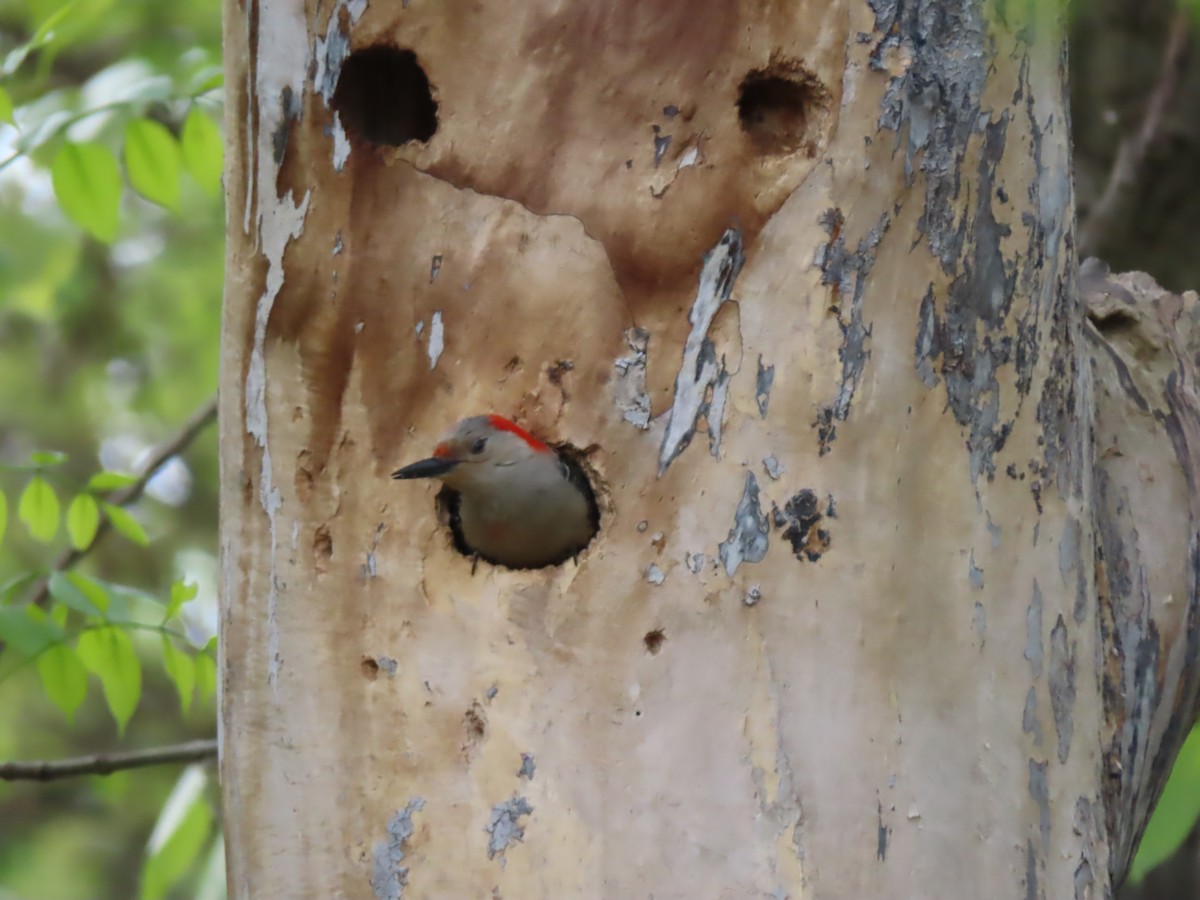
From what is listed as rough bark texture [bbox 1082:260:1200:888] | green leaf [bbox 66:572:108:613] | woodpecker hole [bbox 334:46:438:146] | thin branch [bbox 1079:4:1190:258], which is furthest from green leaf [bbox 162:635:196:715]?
thin branch [bbox 1079:4:1190:258]

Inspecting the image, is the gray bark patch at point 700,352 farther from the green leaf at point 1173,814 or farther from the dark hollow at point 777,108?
the green leaf at point 1173,814

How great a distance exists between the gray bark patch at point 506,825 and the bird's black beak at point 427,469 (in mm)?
528

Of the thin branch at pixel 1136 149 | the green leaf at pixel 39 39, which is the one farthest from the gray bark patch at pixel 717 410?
the thin branch at pixel 1136 149

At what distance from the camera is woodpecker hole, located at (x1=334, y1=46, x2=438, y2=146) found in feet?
7.42

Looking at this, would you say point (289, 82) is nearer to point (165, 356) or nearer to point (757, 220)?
point (757, 220)

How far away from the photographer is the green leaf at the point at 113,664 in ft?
8.99

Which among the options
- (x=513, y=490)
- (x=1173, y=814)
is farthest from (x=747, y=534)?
(x=1173, y=814)

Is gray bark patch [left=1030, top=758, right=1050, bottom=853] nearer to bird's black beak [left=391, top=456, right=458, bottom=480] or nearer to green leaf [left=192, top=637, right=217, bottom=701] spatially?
bird's black beak [left=391, top=456, right=458, bottom=480]

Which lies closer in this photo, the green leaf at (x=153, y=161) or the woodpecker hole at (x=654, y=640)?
the woodpecker hole at (x=654, y=640)

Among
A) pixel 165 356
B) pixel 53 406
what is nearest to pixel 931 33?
pixel 165 356

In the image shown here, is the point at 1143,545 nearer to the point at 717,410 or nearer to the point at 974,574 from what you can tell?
the point at 974,574

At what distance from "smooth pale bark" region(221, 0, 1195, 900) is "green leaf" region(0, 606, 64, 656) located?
609 mm

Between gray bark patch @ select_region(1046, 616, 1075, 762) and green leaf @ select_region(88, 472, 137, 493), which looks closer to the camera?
gray bark patch @ select_region(1046, 616, 1075, 762)

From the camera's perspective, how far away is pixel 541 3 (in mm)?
2180
